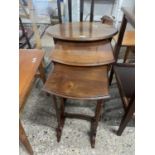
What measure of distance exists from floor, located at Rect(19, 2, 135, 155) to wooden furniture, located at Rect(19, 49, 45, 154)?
17 centimetres

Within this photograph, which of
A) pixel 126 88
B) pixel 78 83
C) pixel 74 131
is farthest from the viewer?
pixel 74 131

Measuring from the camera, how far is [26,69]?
3.56 ft

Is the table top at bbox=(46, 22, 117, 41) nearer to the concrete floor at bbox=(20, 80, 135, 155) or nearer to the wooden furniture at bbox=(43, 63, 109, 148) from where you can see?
the wooden furniture at bbox=(43, 63, 109, 148)

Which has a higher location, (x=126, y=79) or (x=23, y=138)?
(x=126, y=79)

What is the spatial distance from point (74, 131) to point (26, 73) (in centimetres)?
59

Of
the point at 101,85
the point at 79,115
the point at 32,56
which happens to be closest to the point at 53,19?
the point at 32,56

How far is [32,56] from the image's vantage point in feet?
4.02

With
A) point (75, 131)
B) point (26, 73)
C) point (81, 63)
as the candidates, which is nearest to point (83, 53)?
point (81, 63)

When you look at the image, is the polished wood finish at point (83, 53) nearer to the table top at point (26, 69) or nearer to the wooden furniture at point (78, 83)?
the wooden furniture at point (78, 83)

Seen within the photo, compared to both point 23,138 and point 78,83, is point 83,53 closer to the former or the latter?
point 78,83

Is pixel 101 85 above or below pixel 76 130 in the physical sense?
above

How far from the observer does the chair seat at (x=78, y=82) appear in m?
0.85
